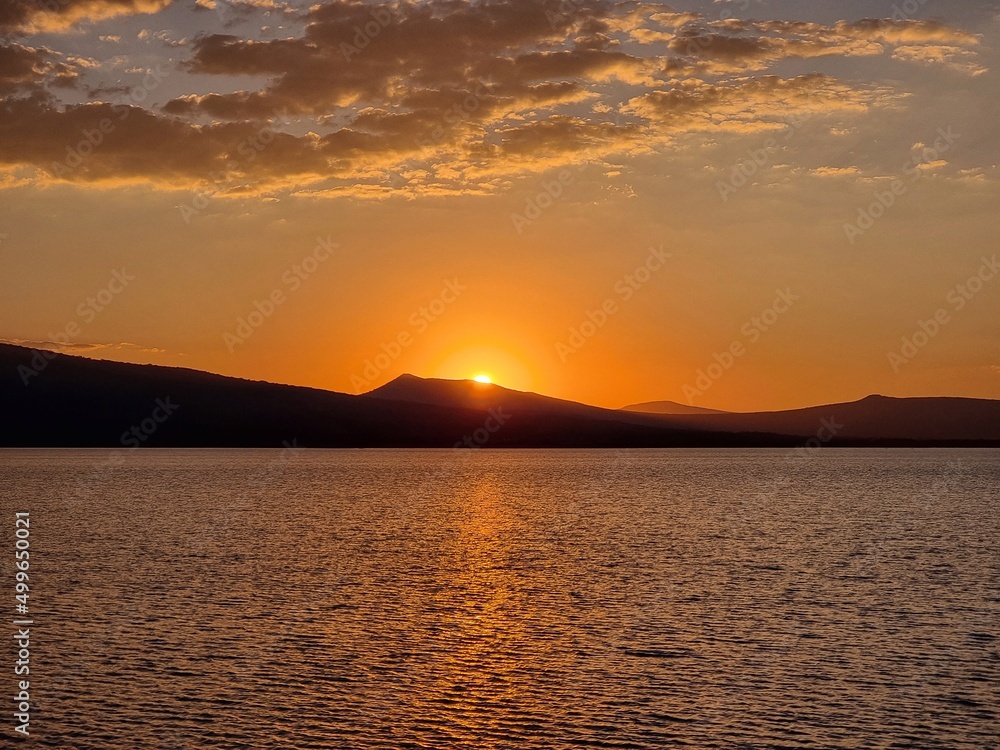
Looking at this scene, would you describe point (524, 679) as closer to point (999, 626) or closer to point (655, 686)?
point (655, 686)

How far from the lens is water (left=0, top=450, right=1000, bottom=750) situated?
33719 millimetres

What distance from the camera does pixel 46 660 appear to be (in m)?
41.5

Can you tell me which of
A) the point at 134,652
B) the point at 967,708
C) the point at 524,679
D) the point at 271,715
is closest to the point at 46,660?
the point at 134,652

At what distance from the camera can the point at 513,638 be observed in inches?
1850

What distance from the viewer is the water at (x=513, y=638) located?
3372 cm

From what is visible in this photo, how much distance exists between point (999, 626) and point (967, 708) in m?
16.2

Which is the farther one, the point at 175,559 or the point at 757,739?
the point at 175,559

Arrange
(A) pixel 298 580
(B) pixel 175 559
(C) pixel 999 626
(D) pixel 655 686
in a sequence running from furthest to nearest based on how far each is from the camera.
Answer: (B) pixel 175 559 → (A) pixel 298 580 → (C) pixel 999 626 → (D) pixel 655 686

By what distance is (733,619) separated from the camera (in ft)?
168

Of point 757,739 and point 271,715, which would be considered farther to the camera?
point 271,715

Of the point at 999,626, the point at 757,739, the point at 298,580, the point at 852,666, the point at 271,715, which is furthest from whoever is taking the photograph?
the point at 298,580

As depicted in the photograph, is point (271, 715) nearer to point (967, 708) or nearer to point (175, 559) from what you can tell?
point (967, 708)

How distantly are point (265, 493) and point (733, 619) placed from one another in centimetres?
12494

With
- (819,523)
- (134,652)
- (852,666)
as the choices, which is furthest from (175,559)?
(819,523)
